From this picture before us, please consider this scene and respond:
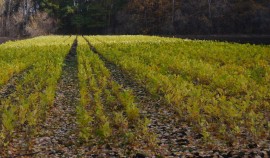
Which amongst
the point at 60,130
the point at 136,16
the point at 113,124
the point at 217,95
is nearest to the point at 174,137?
the point at 113,124

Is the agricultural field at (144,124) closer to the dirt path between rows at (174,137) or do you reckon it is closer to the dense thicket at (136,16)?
the dirt path between rows at (174,137)

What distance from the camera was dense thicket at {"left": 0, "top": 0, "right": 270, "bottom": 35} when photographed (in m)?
64.5

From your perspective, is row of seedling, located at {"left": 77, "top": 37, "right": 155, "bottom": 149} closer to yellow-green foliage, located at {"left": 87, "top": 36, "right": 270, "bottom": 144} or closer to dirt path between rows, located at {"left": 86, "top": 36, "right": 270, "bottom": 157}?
dirt path between rows, located at {"left": 86, "top": 36, "right": 270, "bottom": 157}

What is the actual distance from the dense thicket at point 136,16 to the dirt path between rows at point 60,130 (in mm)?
53576

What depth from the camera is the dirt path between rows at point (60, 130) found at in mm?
7015

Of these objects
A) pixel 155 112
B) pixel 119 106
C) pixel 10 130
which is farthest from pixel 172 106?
pixel 10 130

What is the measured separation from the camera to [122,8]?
288ft

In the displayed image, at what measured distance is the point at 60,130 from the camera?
325 inches

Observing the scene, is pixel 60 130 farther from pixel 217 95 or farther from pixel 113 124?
pixel 217 95

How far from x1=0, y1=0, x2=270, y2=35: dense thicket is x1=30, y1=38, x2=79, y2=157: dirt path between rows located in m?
53.6

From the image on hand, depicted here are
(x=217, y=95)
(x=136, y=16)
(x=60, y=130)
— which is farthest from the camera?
(x=136, y=16)

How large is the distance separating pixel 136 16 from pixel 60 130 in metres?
75.4

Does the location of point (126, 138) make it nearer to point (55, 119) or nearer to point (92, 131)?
point (92, 131)

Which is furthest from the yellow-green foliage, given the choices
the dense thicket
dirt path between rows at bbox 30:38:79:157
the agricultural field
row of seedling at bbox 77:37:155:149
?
the dense thicket
